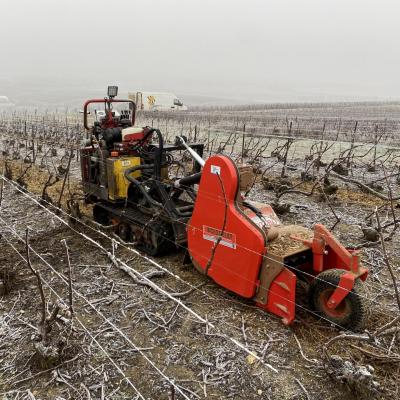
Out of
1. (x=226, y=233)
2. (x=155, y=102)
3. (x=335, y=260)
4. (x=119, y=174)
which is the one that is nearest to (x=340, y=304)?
(x=335, y=260)

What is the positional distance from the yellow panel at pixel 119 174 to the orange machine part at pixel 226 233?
1.95m

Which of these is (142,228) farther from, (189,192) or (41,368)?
(41,368)

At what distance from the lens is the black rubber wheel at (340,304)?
12.6ft

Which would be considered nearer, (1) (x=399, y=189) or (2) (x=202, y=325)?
(2) (x=202, y=325)

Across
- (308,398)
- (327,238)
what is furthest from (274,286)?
(308,398)

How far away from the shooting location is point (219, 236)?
4.38 meters

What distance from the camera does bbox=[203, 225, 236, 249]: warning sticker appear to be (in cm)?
427

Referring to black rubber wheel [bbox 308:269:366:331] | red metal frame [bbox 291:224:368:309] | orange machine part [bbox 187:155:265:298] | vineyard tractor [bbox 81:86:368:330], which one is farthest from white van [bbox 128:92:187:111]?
black rubber wheel [bbox 308:269:366:331]

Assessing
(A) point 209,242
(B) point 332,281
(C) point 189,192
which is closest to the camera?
(B) point 332,281

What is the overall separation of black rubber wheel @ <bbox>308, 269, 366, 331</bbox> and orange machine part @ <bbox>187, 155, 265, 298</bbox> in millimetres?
614

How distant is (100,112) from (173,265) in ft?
10.3

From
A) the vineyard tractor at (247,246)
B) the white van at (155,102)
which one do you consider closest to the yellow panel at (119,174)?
the vineyard tractor at (247,246)

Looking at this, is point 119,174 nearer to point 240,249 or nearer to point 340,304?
point 240,249

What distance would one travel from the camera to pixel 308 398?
3.24 meters
